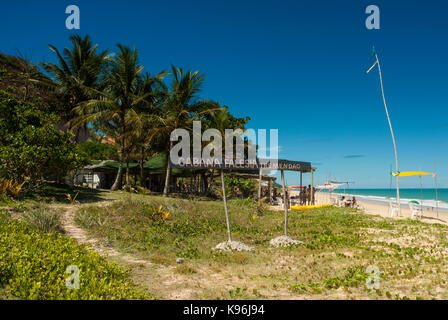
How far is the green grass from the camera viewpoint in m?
4.84

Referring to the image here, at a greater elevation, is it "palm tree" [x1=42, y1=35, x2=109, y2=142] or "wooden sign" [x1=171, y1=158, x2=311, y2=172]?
"palm tree" [x1=42, y1=35, x2=109, y2=142]

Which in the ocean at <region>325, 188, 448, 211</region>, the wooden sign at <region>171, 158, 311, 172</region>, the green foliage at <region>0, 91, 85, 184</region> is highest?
the green foliage at <region>0, 91, 85, 184</region>

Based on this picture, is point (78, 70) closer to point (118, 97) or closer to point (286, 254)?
point (118, 97)

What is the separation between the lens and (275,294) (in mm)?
4621

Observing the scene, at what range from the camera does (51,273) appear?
425 centimetres

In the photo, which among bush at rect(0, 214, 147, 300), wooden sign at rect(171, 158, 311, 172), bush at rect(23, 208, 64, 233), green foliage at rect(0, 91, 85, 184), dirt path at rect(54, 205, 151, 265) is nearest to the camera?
bush at rect(0, 214, 147, 300)

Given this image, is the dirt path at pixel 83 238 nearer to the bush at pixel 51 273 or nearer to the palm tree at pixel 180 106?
the bush at pixel 51 273

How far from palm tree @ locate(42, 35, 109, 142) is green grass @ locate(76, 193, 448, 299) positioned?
→ 14.8m

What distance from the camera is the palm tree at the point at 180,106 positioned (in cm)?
2186

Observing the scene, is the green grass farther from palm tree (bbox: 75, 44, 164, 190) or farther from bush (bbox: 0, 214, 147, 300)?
palm tree (bbox: 75, 44, 164, 190)

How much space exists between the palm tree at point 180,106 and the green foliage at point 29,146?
918cm

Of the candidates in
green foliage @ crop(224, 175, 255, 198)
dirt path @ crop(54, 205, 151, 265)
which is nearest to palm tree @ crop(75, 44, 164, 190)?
green foliage @ crop(224, 175, 255, 198)

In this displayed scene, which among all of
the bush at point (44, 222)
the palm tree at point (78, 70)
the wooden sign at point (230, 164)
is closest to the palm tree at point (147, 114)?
the palm tree at point (78, 70)
